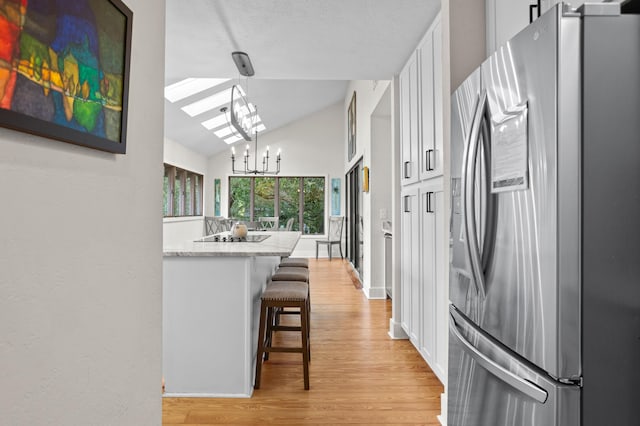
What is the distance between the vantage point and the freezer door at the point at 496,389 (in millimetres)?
938

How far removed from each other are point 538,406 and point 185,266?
1941 millimetres

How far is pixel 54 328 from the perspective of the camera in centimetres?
78

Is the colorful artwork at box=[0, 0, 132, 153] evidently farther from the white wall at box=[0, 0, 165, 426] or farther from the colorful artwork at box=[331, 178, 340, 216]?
the colorful artwork at box=[331, 178, 340, 216]

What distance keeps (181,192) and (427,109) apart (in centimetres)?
635

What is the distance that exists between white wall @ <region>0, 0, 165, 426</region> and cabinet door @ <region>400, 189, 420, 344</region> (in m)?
2.10

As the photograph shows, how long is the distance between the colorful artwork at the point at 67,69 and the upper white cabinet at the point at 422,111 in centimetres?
187

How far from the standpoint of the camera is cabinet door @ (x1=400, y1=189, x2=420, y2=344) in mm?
2992

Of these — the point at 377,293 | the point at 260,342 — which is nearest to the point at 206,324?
the point at 260,342

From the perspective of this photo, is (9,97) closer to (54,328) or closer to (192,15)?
(54,328)

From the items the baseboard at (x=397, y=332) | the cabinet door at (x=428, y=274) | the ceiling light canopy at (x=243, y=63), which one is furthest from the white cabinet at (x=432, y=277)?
the ceiling light canopy at (x=243, y=63)

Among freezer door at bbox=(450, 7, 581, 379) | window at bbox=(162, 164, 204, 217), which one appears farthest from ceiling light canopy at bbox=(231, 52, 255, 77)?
window at bbox=(162, 164, 204, 217)

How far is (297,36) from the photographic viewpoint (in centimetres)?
284

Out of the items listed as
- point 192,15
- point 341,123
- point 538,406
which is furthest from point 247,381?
Answer: point 341,123

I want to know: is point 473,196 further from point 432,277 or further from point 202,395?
point 202,395
